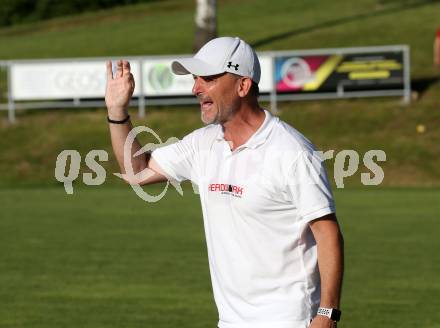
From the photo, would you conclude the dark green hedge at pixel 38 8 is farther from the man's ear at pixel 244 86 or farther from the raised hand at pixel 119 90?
the man's ear at pixel 244 86

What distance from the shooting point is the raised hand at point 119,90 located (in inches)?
248

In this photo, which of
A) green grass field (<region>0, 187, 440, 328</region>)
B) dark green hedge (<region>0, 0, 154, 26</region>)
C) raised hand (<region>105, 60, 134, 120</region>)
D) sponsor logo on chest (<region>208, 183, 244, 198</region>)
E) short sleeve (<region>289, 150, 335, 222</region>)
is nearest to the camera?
short sleeve (<region>289, 150, 335, 222</region>)

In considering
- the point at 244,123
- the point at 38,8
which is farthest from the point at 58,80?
the point at 38,8

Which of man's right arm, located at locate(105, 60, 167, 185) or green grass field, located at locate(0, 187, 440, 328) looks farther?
green grass field, located at locate(0, 187, 440, 328)

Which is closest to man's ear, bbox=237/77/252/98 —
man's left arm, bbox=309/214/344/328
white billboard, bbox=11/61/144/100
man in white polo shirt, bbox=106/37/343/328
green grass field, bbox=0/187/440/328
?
man in white polo shirt, bbox=106/37/343/328

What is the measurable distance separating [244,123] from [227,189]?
1.10ft

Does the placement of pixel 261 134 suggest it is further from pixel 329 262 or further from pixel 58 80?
pixel 58 80

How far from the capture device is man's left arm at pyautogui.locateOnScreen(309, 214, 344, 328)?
221 inches

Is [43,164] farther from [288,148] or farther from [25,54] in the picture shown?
[288,148]

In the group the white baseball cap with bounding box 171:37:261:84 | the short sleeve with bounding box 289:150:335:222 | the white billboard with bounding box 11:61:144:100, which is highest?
the white billboard with bounding box 11:61:144:100

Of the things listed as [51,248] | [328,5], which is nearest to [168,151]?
[51,248]

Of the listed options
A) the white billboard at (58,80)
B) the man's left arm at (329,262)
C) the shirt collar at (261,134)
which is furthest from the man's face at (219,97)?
the white billboard at (58,80)

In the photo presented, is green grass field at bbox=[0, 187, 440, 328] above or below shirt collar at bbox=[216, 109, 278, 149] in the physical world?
below

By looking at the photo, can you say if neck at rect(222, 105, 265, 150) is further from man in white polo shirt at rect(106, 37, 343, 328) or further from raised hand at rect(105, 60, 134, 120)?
raised hand at rect(105, 60, 134, 120)
